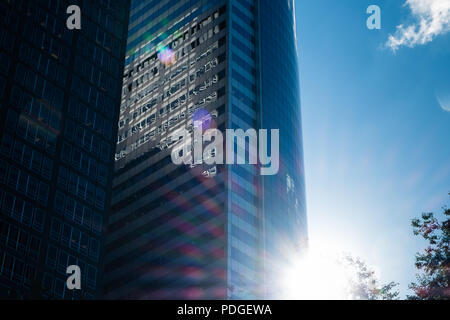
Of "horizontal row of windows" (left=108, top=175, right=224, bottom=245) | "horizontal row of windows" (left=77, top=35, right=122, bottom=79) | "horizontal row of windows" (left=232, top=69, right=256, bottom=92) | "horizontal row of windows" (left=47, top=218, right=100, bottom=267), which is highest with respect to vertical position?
"horizontal row of windows" (left=232, top=69, right=256, bottom=92)

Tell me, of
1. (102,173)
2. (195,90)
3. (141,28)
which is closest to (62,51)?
(102,173)

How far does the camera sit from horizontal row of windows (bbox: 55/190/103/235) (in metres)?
90.8

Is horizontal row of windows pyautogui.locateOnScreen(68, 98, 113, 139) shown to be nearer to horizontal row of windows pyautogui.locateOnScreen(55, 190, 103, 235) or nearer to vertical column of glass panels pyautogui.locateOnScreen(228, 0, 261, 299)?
horizontal row of windows pyautogui.locateOnScreen(55, 190, 103, 235)

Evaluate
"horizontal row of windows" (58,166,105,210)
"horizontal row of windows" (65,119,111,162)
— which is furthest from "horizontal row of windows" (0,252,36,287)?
"horizontal row of windows" (65,119,111,162)

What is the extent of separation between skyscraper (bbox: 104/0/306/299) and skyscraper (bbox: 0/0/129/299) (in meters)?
38.7

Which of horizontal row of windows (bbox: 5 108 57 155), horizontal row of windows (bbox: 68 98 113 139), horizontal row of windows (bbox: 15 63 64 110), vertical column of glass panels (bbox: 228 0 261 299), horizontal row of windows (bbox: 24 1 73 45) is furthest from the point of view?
vertical column of glass panels (bbox: 228 0 261 299)

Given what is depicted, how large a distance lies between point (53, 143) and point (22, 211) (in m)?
12.9

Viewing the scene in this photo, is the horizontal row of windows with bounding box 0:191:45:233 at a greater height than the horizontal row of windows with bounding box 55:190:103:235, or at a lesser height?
lesser

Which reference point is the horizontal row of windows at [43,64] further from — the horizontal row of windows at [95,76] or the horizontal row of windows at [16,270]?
the horizontal row of windows at [16,270]

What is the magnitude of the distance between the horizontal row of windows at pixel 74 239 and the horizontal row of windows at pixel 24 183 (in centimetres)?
399

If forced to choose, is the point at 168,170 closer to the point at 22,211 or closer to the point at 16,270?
the point at 22,211

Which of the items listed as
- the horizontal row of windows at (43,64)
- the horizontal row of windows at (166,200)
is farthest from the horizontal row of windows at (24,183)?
the horizontal row of windows at (166,200)

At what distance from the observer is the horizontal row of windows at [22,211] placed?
274 feet

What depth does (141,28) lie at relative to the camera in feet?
610
